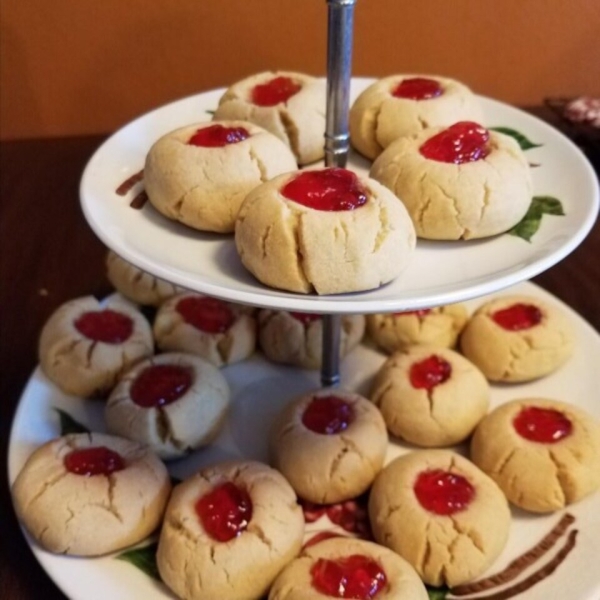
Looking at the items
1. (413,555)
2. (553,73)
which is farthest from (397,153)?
(553,73)

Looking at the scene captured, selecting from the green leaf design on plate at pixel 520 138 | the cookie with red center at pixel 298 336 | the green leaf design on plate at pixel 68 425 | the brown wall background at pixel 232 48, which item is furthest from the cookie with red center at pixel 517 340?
the brown wall background at pixel 232 48

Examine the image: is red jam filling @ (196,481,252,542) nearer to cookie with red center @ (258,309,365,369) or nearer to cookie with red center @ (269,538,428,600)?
cookie with red center @ (269,538,428,600)

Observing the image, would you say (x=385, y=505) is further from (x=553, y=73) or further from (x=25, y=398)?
(x=553, y=73)

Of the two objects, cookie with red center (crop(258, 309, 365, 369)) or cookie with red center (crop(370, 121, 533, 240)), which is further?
cookie with red center (crop(258, 309, 365, 369))

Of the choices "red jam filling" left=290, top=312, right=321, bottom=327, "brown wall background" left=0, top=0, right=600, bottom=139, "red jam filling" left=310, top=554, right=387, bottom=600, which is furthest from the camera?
"brown wall background" left=0, top=0, right=600, bottom=139

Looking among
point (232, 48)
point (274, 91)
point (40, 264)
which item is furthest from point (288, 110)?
point (232, 48)

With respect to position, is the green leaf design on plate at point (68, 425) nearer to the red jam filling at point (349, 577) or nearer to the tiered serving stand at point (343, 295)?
the tiered serving stand at point (343, 295)

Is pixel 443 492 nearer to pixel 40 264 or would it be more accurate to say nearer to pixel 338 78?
pixel 338 78

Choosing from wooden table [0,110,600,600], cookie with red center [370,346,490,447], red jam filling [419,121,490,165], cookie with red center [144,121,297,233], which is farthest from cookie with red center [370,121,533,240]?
wooden table [0,110,600,600]
